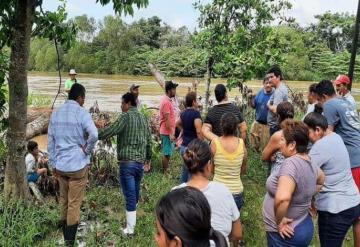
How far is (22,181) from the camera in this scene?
4.80 metres

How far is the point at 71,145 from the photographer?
4152 mm

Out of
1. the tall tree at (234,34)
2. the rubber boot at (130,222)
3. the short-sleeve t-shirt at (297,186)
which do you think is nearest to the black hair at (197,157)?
the short-sleeve t-shirt at (297,186)

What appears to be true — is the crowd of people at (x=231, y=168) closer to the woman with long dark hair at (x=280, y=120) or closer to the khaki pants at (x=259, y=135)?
the woman with long dark hair at (x=280, y=120)

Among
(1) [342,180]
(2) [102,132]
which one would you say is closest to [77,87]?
(2) [102,132]

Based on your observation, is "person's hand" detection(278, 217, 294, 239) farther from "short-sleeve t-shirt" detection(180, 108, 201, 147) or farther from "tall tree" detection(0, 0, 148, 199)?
"tall tree" detection(0, 0, 148, 199)

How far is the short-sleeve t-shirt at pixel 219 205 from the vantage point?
2707 millimetres

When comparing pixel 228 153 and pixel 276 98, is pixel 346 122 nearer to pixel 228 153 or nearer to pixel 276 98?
pixel 228 153

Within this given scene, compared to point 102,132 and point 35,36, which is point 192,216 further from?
point 35,36

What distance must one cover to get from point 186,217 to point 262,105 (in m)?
5.22

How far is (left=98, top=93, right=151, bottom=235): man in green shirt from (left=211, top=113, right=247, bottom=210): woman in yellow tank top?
114 cm

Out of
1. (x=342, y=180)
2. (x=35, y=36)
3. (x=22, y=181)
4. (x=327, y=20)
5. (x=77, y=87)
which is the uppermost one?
(x=327, y=20)

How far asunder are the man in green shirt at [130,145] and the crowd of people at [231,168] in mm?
10

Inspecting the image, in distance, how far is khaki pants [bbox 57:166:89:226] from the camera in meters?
4.24

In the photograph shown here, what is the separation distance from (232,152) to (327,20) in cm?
4769
